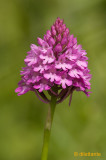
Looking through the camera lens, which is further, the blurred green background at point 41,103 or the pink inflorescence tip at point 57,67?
the blurred green background at point 41,103

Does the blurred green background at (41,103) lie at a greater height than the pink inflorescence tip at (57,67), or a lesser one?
greater

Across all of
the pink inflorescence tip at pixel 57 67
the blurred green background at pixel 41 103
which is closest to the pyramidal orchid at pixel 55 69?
the pink inflorescence tip at pixel 57 67

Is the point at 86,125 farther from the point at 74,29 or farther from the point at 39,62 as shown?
the point at 39,62

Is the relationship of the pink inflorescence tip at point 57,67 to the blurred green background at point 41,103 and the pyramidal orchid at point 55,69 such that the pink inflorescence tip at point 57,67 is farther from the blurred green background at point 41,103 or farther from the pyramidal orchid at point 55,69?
the blurred green background at point 41,103

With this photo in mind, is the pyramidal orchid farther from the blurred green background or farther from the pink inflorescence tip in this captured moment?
the blurred green background

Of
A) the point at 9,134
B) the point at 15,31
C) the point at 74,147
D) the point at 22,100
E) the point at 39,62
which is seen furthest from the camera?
the point at 15,31

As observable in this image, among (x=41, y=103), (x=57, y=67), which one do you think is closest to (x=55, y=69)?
(x=57, y=67)

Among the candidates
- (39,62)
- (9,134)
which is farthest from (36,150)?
(39,62)

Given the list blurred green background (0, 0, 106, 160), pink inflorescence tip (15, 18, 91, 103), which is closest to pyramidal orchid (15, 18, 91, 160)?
pink inflorescence tip (15, 18, 91, 103)
